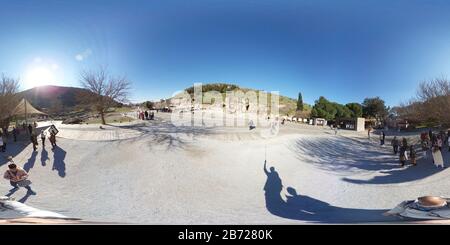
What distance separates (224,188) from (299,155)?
426mm

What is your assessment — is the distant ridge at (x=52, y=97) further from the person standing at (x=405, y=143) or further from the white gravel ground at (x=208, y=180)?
the person standing at (x=405, y=143)

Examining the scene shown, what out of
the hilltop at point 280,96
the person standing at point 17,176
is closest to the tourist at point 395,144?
the hilltop at point 280,96

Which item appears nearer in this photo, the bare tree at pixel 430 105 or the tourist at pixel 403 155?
the bare tree at pixel 430 105

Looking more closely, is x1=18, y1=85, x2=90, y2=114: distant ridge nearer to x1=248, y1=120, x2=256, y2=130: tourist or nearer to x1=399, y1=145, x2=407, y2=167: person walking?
x1=248, y1=120, x2=256, y2=130: tourist

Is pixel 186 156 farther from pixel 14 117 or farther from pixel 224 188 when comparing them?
pixel 14 117

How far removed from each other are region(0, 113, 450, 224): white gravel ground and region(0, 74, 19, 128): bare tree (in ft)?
0.53

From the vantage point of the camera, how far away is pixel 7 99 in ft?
4.79

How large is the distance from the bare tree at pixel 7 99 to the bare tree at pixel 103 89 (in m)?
0.31

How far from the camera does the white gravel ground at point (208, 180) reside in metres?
1.56

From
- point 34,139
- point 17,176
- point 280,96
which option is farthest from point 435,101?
point 17,176

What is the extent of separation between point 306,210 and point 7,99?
1558mm

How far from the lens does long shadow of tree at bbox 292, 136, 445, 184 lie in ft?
5.08

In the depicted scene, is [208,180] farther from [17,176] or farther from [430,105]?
[430,105]

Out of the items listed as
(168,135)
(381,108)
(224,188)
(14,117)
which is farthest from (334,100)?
(14,117)
